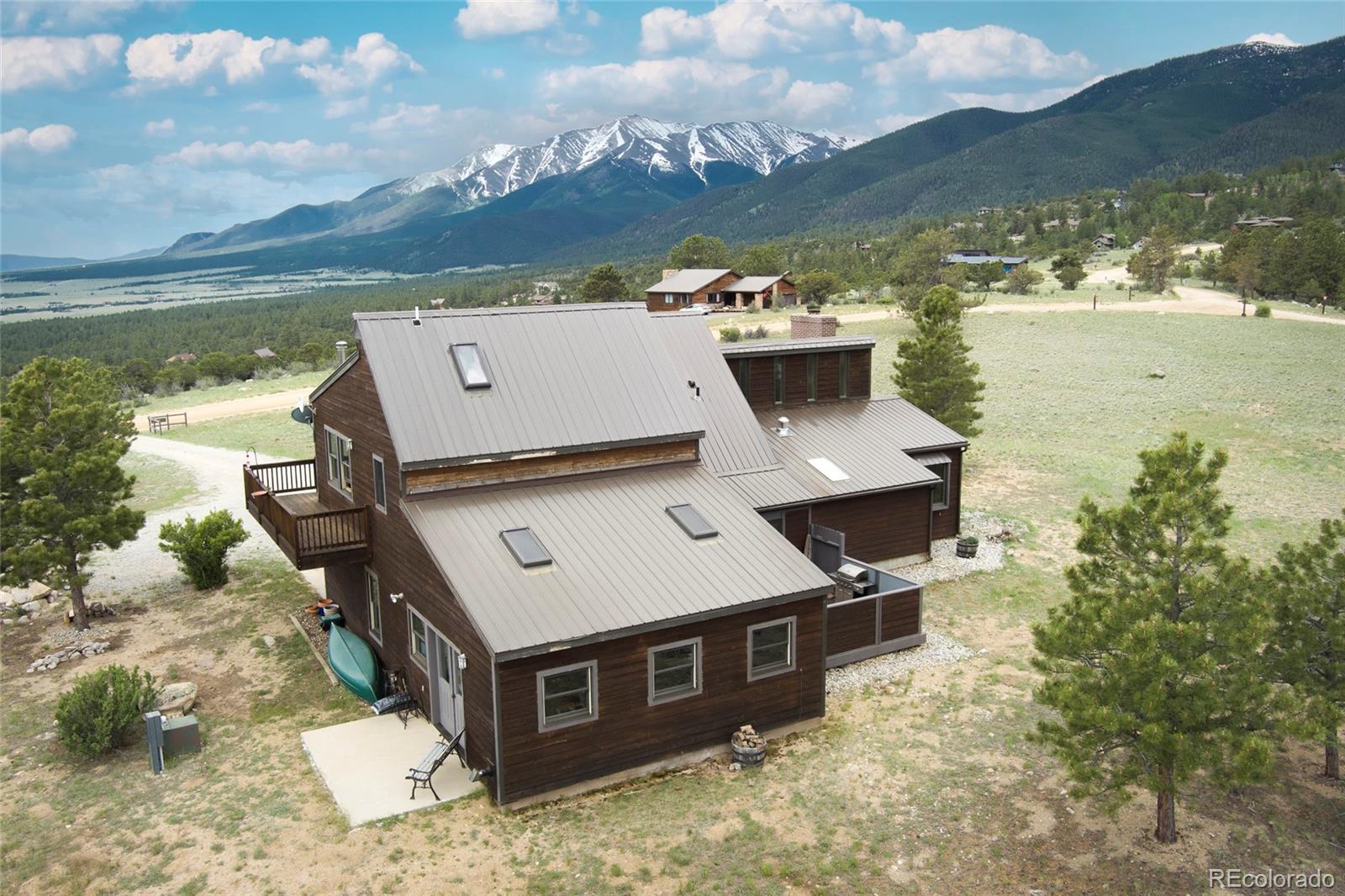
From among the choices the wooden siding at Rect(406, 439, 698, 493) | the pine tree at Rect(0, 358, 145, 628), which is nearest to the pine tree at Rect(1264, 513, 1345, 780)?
the wooden siding at Rect(406, 439, 698, 493)

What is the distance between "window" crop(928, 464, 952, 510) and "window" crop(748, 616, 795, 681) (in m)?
11.3

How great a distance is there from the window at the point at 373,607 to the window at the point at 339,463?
189cm

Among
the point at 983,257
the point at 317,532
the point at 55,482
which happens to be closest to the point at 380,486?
the point at 317,532

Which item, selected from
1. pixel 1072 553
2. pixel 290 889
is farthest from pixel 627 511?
pixel 1072 553

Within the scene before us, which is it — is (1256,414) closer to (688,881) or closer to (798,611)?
(798,611)

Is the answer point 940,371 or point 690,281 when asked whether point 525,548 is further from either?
point 690,281

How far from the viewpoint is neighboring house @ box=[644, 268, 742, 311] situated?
283 ft

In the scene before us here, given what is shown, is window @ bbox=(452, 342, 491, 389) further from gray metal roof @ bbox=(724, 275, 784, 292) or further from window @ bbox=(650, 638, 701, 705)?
gray metal roof @ bbox=(724, 275, 784, 292)

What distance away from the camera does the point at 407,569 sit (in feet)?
55.6

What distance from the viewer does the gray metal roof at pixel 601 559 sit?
14.2 metres

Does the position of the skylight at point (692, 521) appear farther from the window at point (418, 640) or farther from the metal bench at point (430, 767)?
the metal bench at point (430, 767)

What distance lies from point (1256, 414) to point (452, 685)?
39707 mm

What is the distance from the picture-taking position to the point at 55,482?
21.9 meters

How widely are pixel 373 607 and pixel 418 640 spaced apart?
9.27 feet
